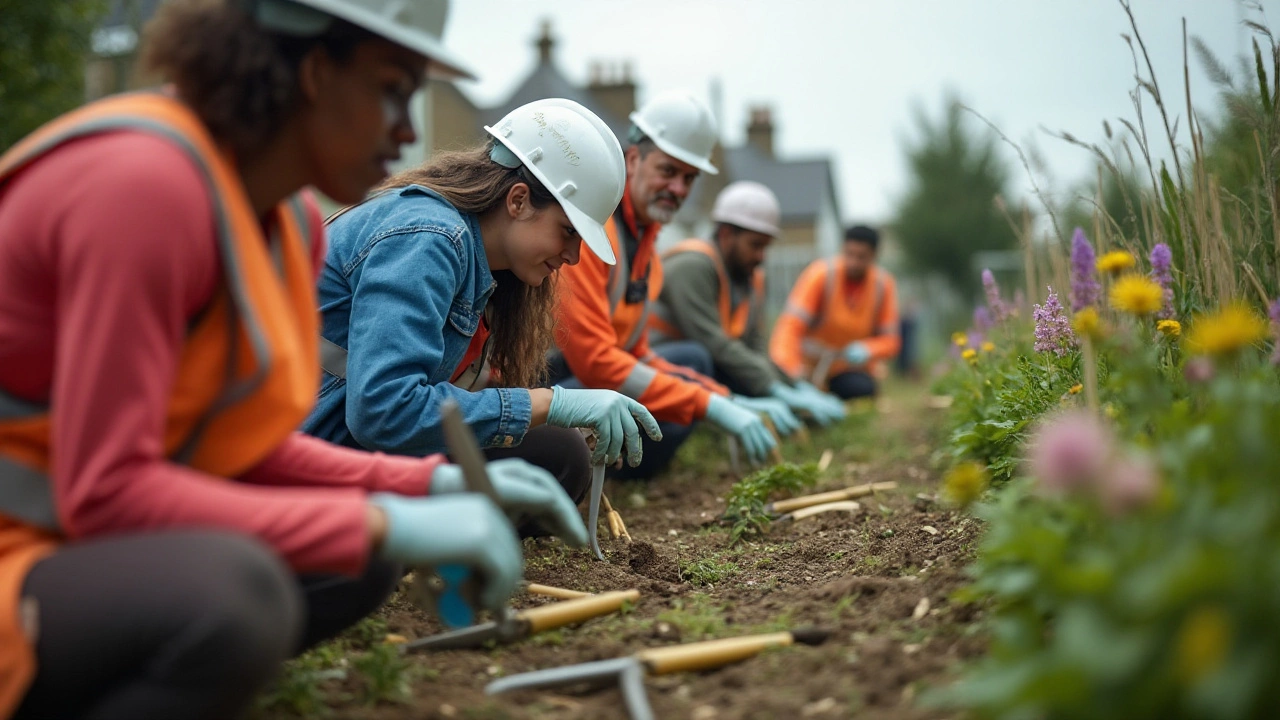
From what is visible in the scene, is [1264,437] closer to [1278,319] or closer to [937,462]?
[1278,319]

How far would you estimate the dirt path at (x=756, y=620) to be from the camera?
79.5 inches

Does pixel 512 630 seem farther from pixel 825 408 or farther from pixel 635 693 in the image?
pixel 825 408

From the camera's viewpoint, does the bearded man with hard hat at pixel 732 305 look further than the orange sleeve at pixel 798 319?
No

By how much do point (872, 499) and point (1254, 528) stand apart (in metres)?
3.00

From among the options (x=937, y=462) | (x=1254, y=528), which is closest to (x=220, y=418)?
(x=1254, y=528)

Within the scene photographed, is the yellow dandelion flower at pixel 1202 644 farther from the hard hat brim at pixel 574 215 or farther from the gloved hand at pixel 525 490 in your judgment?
the hard hat brim at pixel 574 215

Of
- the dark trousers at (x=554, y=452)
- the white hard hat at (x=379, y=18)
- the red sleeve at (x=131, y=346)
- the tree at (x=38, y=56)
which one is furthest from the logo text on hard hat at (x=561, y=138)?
the tree at (x=38, y=56)

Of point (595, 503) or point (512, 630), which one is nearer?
point (512, 630)

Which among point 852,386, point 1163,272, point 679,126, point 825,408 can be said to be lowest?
point 852,386

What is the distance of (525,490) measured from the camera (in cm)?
203

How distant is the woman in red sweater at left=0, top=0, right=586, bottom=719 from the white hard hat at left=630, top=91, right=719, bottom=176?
3.06m

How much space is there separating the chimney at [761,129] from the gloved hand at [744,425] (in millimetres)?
22839

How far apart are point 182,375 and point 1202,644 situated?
146 centimetres

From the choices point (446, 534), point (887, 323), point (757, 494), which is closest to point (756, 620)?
point (446, 534)
